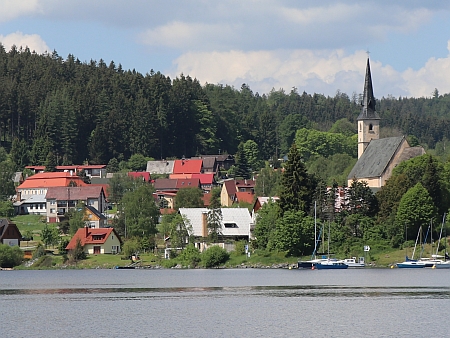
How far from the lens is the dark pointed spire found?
13600cm

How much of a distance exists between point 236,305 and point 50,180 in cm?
11300

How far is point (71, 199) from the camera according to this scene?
15138cm

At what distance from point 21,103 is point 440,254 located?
12778cm

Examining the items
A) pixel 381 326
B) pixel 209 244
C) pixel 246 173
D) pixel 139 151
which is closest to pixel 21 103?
pixel 139 151

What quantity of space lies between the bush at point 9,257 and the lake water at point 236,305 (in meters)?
22.0

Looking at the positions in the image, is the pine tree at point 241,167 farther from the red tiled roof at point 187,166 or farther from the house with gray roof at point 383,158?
the house with gray roof at point 383,158

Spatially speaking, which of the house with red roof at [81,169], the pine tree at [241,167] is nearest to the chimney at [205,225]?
the house with red roof at [81,169]

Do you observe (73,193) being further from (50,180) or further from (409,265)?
(409,265)

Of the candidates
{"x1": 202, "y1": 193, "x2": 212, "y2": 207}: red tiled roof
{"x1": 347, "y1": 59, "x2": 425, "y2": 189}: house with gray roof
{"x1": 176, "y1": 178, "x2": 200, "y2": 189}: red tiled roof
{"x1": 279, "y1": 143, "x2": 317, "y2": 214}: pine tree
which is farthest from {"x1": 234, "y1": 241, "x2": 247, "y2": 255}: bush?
{"x1": 176, "y1": 178, "x2": 200, "y2": 189}: red tiled roof

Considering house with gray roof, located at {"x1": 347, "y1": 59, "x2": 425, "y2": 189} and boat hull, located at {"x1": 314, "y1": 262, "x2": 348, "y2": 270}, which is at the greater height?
house with gray roof, located at {"x1": 347, "y1": 59, "x2": 425, "y2": 189}

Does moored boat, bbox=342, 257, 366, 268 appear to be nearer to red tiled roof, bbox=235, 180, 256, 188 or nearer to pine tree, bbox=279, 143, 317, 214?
pine tree, bbox=279, 143, 317, 214

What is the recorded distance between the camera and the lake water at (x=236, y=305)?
44250 millimetres

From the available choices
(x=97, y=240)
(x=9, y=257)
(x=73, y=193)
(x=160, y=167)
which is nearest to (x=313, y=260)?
(x=97, y=240)

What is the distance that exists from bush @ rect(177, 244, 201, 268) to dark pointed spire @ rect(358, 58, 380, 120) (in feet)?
140
